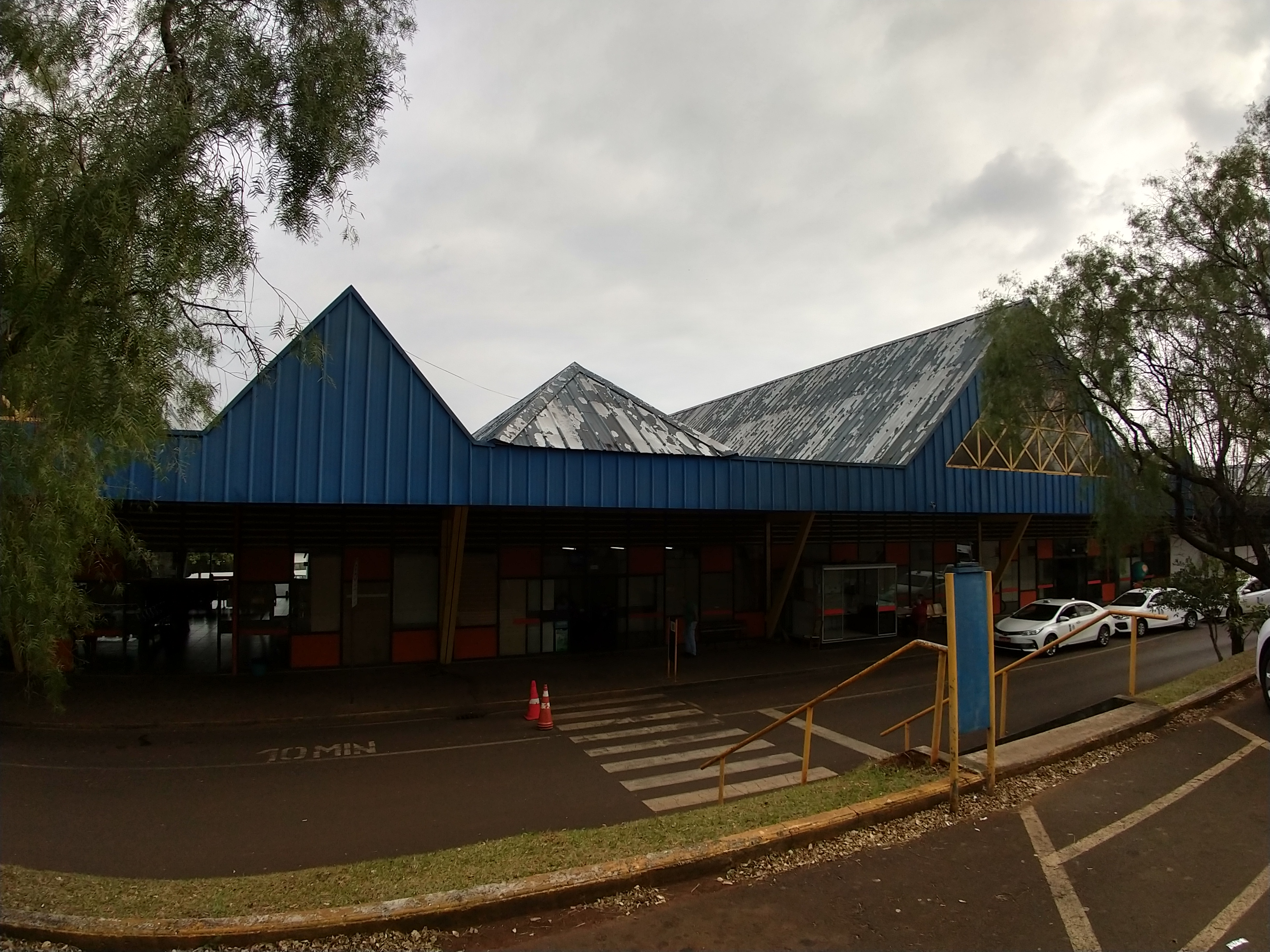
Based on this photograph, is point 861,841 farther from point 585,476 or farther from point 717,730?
point 585,476

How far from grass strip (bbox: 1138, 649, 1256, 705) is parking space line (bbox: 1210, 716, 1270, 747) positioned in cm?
47

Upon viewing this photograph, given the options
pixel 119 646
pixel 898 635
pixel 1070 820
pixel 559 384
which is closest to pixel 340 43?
pixel 1070 820

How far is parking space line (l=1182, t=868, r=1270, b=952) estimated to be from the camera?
422 centimetres

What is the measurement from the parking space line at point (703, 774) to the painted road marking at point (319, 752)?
14.1 feet

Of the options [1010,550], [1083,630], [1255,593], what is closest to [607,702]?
[1083,630]

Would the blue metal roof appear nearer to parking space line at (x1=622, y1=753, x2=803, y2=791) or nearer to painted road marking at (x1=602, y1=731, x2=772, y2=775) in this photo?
painted road marking at (x1=602, y1=731, x2=772, y2=775)

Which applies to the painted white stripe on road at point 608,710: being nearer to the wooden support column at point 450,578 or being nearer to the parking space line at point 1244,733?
the wooden support column at point 450,578

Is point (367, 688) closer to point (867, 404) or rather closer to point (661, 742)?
point (661, 742)

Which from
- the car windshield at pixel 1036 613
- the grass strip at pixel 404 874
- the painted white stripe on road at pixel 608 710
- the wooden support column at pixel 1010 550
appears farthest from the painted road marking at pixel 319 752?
the wooden support column at pixel 1010 550

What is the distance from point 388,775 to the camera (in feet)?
32.8

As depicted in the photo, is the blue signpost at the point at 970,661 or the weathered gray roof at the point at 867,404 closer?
the blue signpost at the point at 970,661

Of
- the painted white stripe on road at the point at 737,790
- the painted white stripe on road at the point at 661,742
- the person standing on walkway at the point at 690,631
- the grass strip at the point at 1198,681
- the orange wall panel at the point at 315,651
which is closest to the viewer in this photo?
the painted white stripe on road at the point at 737,790

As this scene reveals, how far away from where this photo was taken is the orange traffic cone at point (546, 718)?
1253 cm

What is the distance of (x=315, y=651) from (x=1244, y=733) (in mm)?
16275
